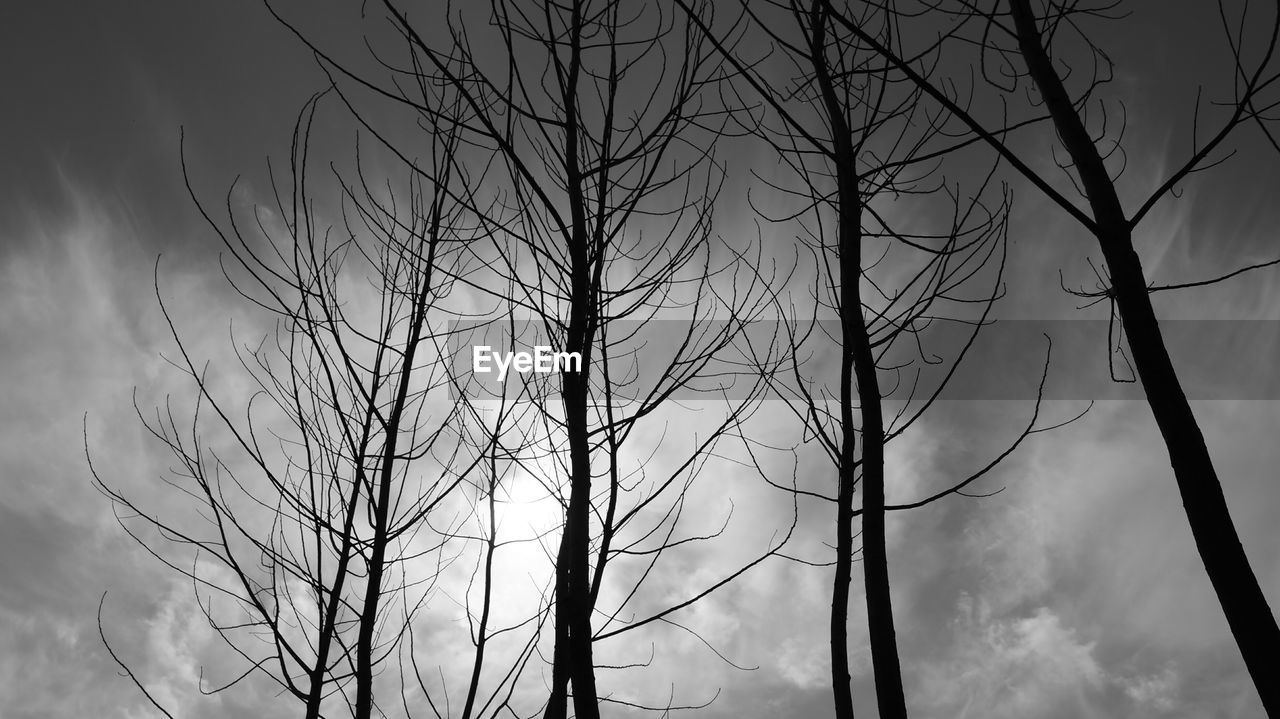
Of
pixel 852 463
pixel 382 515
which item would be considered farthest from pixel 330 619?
pixel 852 463

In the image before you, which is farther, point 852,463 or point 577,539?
point 852,463

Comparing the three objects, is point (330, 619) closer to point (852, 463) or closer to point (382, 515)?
point (382, 515)

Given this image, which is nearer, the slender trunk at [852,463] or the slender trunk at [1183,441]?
the slender trunk at [1183,441]

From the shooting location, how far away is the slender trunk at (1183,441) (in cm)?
140

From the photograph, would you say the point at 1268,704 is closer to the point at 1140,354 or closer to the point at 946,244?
the point at 1140,354

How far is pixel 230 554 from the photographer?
257 cm

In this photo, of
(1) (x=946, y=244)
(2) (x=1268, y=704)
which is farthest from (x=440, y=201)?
(2) (x=1268, y=704)

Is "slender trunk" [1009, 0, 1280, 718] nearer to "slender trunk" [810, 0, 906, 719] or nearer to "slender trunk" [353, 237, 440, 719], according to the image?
"slender trunk" [810, 0, 906, 719]

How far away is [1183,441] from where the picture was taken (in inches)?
61.2

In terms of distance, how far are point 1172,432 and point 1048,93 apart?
100 centimetres

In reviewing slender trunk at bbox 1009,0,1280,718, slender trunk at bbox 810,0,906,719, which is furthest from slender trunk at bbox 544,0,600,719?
slender trunk at bbox 1009,0,1280,718

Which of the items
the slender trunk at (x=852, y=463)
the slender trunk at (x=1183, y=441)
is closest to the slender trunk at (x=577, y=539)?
the slender trunk at (x=852, y=463)

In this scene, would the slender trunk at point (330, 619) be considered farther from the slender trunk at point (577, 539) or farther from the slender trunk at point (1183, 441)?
the slender trunk at point (1183, 441)

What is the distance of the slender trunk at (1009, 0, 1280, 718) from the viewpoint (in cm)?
140
